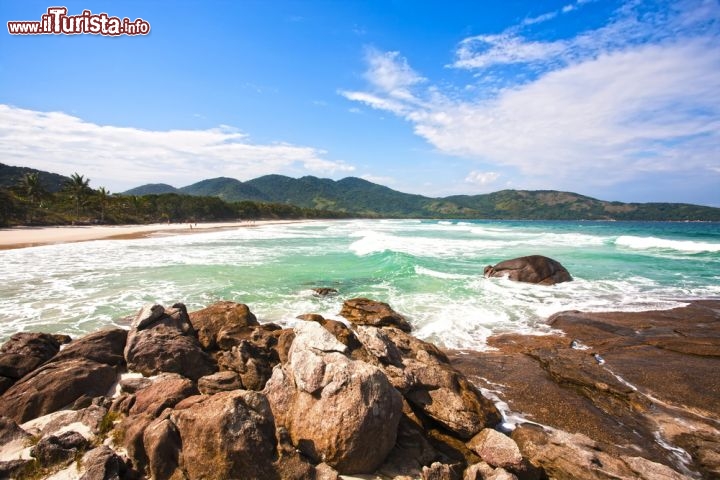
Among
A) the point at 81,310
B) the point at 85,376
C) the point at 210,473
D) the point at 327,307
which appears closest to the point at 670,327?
the point at 327,307

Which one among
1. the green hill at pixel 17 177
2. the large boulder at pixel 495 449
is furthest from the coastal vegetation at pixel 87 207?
the large boulder at pixel 495 449

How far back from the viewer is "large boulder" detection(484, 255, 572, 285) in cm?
1942

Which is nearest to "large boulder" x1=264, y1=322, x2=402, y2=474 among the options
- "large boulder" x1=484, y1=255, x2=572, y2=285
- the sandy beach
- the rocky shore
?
the rocky shore

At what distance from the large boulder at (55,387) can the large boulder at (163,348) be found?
611mm

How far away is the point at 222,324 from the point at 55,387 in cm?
383

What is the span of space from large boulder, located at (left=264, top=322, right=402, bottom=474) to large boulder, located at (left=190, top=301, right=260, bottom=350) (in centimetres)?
396

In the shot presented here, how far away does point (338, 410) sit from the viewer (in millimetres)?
4961

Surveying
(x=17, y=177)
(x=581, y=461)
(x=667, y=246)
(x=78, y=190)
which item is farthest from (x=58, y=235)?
(x=17, y=177)

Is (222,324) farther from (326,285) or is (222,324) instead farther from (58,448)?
(326,285)

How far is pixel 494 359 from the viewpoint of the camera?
9820mm

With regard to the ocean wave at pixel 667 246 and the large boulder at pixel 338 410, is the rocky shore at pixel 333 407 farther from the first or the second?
the ocean wave at pixel 667 246

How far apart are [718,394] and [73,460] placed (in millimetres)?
13168

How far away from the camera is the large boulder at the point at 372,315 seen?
1217 cm

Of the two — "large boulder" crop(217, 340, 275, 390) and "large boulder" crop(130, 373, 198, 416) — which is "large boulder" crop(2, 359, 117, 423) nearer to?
"large boulder" crop(130, 373, 198, 416)
